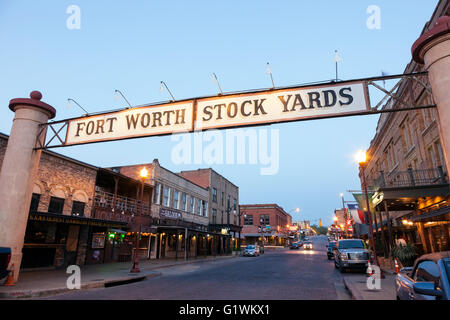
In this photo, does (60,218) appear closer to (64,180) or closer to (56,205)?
(56,205)

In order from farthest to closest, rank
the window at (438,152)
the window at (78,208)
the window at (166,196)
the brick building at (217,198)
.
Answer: the brick building at (217,198) → the window at (166,196) → the window at (78,208) → the window at (438,152)

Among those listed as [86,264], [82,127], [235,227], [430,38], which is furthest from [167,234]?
[430,38]

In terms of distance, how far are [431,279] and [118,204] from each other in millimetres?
24191

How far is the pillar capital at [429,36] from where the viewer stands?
242 inches

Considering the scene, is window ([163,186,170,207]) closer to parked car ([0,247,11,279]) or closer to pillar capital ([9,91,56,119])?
pillar capital ([9,91,56,119])

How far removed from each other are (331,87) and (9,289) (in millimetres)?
11406

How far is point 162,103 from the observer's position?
8594 mm

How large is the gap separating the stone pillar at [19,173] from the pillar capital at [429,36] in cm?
1204

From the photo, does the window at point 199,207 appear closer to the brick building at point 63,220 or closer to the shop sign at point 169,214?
the shop sign at point 169,214

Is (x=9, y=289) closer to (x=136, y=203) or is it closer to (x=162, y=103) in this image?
(x=162, y=103)

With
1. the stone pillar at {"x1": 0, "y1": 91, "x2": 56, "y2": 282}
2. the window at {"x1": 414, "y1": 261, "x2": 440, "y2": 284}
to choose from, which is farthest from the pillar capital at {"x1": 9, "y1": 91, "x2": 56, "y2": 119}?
the window at {"x1": 414, "y1": 261, "x2": 440, "y2": 284}

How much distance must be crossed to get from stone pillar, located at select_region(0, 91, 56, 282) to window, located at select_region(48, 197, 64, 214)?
27.1ft

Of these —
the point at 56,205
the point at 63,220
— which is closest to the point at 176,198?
the point at 56,205

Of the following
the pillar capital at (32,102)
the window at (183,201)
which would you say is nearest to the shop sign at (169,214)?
the window at (183,201)
